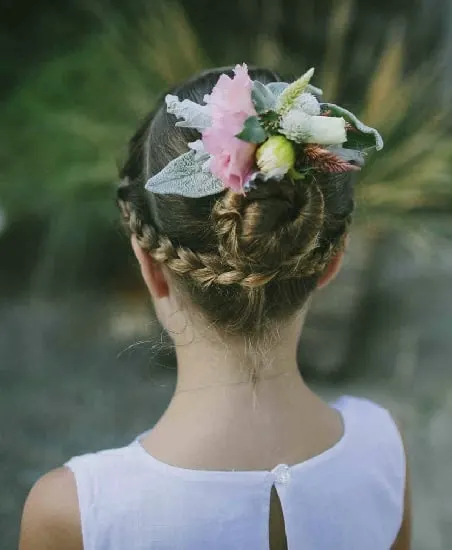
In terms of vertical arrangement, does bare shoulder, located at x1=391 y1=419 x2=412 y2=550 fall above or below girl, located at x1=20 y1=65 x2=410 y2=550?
below

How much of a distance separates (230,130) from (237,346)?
9.7 inches

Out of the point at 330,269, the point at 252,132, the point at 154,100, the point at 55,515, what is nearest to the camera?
the point at 252,132

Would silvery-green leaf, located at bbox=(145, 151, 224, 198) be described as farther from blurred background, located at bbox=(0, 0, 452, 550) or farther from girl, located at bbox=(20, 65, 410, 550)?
blurred background, located at bbox=(0, 0, 452, 550)

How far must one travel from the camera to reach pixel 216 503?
2.23 feet

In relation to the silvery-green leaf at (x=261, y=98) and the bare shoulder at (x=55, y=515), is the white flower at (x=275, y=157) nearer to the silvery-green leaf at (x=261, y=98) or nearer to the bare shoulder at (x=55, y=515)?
the silvery-green leaf at (x=261, y=98)

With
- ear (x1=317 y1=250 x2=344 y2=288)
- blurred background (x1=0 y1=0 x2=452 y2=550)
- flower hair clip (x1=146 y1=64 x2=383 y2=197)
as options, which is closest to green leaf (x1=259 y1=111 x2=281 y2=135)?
flower hair clip (x1=146 y1=64 x2=383 y2=197)

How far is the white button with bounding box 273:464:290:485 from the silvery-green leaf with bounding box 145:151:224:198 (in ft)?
0.99

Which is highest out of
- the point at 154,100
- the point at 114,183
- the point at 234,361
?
the point at 154,100

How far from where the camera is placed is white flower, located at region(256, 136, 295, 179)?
584 millimetres

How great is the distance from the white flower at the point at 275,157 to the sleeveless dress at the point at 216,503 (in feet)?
1.05

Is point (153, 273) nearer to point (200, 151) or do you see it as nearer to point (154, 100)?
point (200, 151)

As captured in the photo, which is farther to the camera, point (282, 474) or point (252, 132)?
point (282, 474)

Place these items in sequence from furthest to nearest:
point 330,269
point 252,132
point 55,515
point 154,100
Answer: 1. point 154,100
2. point 330,269
3. point 55,515
4. point 252,132

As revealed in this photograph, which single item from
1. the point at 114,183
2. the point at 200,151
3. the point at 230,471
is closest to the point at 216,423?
the point at 230,471
